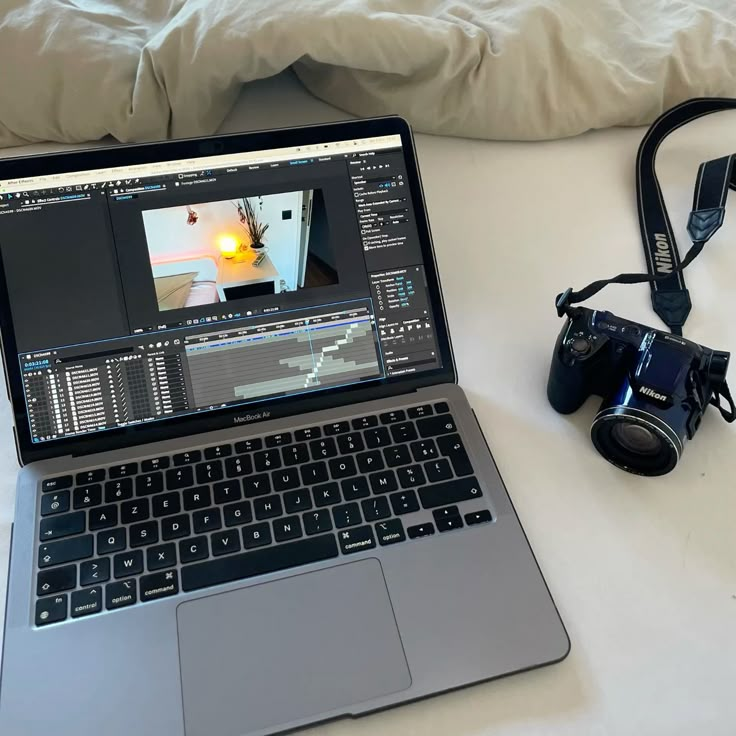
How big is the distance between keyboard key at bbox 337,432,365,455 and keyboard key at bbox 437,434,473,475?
0.07 metres

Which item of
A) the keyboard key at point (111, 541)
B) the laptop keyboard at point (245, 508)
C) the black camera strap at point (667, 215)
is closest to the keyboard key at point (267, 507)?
the laptop keyboard at point (245, 508)

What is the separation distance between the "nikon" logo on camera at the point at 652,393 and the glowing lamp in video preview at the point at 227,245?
1.20 feet

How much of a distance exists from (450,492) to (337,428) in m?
0.11

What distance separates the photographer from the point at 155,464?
0.60 metres

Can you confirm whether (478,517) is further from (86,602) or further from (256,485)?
(86,602)

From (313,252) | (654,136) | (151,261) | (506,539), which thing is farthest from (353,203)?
(654,136)

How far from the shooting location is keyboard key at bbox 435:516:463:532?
57cm

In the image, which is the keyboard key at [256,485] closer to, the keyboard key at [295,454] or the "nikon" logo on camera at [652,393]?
the keyboard key at [295,454]

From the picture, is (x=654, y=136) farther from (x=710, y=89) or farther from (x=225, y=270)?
(x=225, y=270)

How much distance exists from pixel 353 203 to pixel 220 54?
27 cm

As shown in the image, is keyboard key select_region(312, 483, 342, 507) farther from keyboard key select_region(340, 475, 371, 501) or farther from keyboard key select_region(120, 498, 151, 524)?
keyboard key select_region(120, 498, 151, 524)

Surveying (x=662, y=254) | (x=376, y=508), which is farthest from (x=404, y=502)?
(x=662, y=254)

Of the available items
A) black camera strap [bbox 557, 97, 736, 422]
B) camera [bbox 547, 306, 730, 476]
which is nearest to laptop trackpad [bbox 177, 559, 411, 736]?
camera [bbox 547, 306, 730, 476]

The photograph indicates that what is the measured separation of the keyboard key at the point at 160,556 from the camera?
54 centimetres
